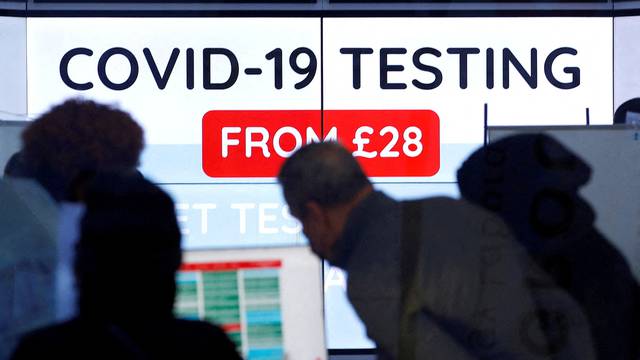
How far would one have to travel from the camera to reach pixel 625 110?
2043mm

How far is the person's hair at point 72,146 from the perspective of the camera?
1733 millimetres

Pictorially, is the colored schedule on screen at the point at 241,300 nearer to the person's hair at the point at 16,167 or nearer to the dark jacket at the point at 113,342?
the dark jacket at the point at 113,342

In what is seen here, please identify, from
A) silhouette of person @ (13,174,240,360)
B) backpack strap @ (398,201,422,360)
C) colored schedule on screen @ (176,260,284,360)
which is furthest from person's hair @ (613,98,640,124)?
silhouette of person @ (13,174,240,360)

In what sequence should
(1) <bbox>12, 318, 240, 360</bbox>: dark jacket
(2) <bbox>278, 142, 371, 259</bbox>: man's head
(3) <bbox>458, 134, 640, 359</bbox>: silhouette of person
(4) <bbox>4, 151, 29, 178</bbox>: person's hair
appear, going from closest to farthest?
(1) <bbox>12, 318, 240, 360</bbox>: dark jacket < (4) <bbox>4, 151, 29, 178</bbox>: person's hair < (2) <bbox>278, 142, 371, 259</bbox>: man's head < (3) <bbox>458, 134, 640, 359</bbox>: silhouette of person

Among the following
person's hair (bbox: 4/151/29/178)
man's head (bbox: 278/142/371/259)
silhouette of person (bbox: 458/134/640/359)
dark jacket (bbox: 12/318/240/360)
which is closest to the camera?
dark jacket (bbox: 12/318/240/360)

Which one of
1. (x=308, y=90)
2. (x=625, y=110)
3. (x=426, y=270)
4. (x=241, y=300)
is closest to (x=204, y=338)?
(x=241, y=300)

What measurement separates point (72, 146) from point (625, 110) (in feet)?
3.00

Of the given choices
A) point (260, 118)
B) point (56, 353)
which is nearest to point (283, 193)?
point (260, 118)

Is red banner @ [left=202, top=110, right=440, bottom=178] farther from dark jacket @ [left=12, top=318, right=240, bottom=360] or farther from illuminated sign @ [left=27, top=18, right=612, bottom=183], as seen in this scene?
dark jacket @ [left=12, top=318, right=240, bottom=360]

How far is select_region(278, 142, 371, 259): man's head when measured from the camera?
1863 mm

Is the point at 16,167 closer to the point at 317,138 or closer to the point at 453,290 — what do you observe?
the point at 317,138

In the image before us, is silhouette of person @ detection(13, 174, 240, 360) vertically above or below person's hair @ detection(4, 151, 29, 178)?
below

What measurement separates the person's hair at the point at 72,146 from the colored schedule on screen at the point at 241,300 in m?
0.19

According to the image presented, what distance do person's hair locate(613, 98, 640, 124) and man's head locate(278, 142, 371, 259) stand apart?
1.44 feet
